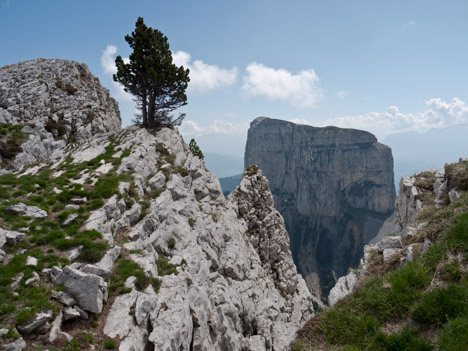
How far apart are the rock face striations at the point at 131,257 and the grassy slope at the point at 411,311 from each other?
24.3ft

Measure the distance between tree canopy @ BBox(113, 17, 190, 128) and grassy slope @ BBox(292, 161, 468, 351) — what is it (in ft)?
98.6

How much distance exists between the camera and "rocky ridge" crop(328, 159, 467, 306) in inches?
431

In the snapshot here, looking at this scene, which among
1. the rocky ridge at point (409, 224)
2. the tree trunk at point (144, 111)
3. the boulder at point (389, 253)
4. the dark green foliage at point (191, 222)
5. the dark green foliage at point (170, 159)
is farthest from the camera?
the tree trunk at point (144, 111)

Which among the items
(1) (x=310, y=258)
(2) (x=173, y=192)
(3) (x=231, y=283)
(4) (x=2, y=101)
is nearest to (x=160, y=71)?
(2) (x=173, y=192)

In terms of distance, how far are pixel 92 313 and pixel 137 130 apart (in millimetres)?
24148

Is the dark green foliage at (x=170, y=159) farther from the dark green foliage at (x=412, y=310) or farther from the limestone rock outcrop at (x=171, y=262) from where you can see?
the dark green foliage at (x=412, y=310)

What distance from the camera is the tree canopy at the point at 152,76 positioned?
30109mm

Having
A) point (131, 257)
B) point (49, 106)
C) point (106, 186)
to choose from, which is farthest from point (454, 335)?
point (49, 106)

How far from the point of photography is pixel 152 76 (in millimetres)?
29438

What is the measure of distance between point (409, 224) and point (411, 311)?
32.5 feet

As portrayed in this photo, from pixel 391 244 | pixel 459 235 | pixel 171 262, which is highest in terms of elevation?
pixel 459 235

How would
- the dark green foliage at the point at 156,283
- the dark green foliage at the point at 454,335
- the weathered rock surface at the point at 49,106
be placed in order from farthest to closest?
the weathered rock surface at the point at 49,106 < the dark green foliage at the point at 156,283 < the dark green foliage at the point at 454,335

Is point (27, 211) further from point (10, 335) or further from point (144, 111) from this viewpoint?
point (144, 111)

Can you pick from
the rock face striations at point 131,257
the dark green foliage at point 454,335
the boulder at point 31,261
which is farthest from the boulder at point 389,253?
the boulder at point 31,261
